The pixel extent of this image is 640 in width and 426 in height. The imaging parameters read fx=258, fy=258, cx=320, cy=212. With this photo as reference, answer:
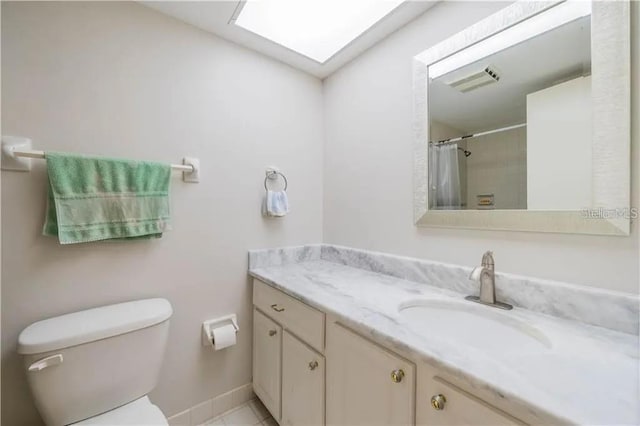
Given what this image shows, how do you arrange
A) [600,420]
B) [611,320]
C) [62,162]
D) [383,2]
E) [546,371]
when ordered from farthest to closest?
1. [383,2]
2. [62,162]
3. [611,320]
4. [546,371]
5. [600,420]

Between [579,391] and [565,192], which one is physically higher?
[565,192]

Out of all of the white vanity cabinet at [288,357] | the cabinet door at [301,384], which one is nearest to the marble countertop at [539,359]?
the white vanity cabinet at [288,357]

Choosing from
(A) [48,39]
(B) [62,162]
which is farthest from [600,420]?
(A) [48,39]

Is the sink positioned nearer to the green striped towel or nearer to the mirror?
the mirror

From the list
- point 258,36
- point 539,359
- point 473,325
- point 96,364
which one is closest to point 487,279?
point 473,325

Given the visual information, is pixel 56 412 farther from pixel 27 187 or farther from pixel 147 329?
pixel 27 187

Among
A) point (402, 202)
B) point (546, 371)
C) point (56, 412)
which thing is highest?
point (402, 202)

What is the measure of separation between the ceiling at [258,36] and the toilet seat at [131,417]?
1800mm

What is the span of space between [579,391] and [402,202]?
0.96 meters

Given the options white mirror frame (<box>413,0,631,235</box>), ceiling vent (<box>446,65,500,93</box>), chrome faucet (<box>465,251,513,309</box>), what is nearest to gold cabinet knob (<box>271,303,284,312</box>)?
chrome faucet (<box>465,251,513,309</box>)

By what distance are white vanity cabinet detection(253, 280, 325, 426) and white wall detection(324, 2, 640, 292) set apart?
609 millimetres

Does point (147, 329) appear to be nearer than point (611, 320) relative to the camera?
No

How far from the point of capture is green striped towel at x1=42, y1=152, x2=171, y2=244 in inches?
40.3

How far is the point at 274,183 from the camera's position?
1.69 metres
